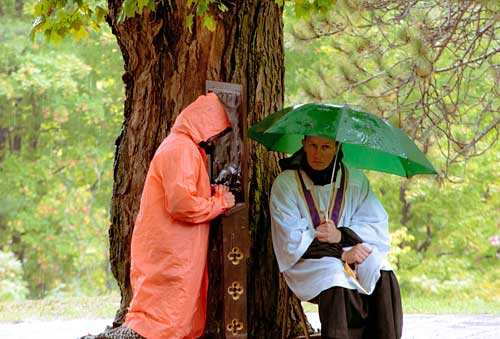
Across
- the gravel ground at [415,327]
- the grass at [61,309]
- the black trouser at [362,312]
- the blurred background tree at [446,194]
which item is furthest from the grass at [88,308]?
the black trouser at [362,312]

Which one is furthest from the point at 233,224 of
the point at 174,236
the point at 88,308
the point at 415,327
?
the point at 88,308

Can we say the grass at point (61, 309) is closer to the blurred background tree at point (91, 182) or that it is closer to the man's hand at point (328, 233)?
the blurred background tree at point (91, 182)

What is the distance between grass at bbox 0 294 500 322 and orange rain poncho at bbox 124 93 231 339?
493 cm

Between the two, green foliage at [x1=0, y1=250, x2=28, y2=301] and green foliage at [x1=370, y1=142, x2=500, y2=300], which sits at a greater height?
green foliage at [x1=370, y1=142, x2=500, y2=300]

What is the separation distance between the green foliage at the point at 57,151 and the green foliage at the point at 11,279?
1.37 feet

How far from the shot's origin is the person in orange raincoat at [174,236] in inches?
191

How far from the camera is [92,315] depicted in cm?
993

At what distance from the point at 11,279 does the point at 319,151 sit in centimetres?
1087

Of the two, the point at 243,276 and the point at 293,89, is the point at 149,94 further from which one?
the point at 293,89

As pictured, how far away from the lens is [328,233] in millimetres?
5219

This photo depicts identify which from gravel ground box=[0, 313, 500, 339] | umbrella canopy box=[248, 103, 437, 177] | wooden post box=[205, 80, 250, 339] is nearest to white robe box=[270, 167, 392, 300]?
wooden post box=[205, 80, 250, 339]

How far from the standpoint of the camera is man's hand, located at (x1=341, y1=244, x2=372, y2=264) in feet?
17.0

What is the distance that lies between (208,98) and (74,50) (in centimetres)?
939

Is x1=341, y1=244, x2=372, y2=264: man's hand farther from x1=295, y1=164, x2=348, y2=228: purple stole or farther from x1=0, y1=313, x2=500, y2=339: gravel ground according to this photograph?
x1=0, y1=313, x2=500, y2=339: gravel ground
